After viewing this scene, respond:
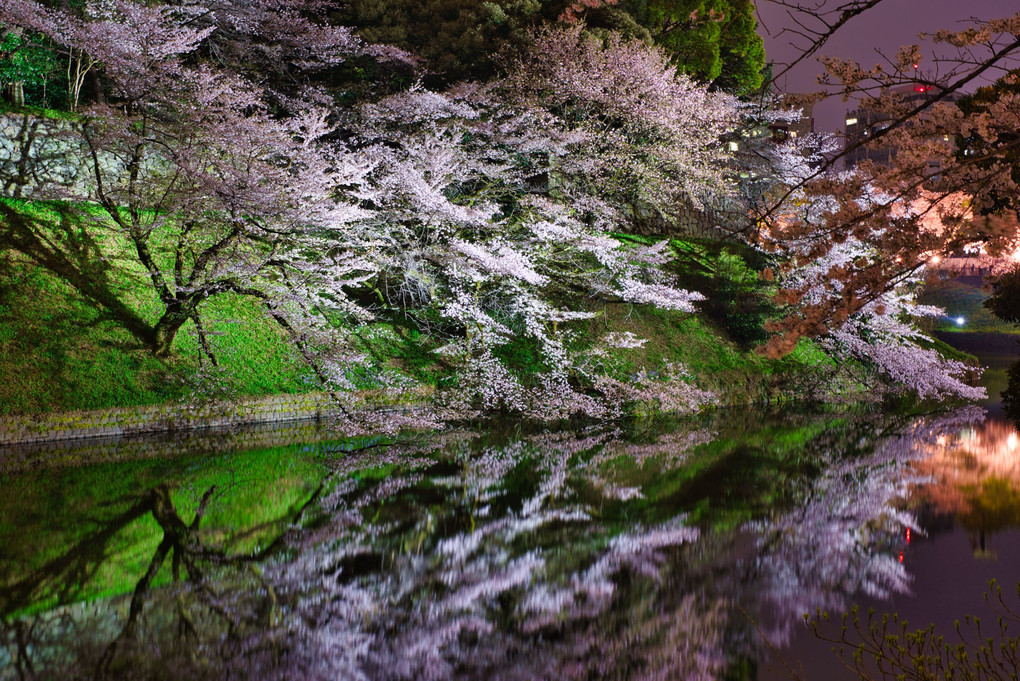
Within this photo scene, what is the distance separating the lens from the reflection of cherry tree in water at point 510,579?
146 inches

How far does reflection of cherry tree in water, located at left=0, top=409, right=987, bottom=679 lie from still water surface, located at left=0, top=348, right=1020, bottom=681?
2 cm

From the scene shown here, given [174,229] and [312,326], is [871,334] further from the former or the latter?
[174,229]

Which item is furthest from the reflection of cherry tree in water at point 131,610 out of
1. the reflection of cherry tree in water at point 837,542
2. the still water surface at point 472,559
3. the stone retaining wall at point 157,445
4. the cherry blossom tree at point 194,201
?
the cherry blossom tree at point 194,201

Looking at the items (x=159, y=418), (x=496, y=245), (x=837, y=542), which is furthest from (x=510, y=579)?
(x=496, y=245)

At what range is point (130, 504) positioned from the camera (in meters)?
6.41

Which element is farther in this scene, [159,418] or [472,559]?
[159,418]

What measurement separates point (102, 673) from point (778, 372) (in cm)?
1595

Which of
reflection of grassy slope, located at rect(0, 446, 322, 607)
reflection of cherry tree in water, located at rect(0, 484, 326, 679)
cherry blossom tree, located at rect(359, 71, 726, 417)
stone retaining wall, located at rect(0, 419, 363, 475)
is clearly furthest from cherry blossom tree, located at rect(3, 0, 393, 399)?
reflection of cherry tree in water, located at rect(0, 484, 326, 679)

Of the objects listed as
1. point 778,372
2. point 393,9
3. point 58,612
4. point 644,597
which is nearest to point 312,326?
point 58,612

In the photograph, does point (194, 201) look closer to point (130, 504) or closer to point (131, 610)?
point (130, 504)

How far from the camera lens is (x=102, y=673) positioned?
3371 mm

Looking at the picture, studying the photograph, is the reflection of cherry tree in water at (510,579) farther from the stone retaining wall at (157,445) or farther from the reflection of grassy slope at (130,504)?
the stone retaining wall at (157,445)

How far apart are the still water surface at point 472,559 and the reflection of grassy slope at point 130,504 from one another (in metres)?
0.03

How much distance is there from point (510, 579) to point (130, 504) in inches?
154
